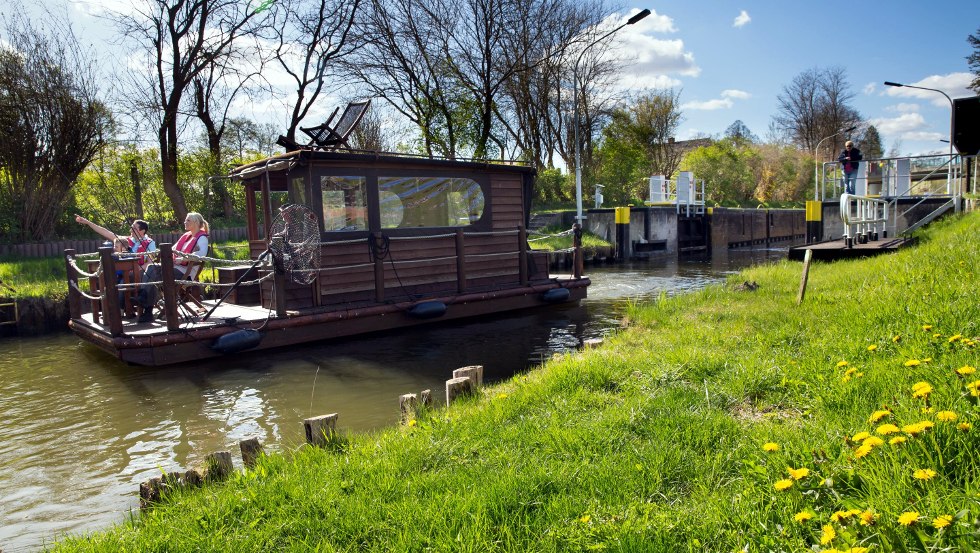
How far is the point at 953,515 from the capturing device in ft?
7.13

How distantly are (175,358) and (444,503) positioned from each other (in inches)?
258

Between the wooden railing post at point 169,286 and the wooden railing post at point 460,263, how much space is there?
4.59 meters

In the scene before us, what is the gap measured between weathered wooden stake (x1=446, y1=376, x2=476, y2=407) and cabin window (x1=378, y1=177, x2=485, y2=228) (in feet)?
19.0

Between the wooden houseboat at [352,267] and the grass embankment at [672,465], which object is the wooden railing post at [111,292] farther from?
the grass embankment at [672,465]

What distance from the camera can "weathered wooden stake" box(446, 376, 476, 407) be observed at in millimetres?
5312

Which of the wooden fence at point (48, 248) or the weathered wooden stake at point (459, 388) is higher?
the wooden fence at point (48, 248)

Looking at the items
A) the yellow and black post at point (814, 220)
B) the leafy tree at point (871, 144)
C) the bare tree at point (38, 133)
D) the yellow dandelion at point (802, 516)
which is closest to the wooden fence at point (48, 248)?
the bare tree at point (38, 133)

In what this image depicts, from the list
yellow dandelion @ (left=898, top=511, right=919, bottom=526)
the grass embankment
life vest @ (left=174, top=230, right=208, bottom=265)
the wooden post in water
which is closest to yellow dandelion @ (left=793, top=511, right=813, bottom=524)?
the grass embankment

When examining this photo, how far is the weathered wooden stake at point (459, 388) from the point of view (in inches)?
209

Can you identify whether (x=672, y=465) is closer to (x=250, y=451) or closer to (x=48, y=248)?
(x=250, y=451)

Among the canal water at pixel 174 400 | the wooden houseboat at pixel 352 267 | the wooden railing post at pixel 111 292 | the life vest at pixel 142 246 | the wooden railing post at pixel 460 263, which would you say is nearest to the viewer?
the canal water at pixel 174 400

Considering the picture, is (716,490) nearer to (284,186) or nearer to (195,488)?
(195,488)

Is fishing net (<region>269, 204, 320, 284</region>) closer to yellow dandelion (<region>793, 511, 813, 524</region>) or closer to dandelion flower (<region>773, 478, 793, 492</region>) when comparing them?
dandelion flower (<region>773, 478, 793, 492</region>)

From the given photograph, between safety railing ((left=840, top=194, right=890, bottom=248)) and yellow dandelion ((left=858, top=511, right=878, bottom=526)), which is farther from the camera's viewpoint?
safety railing ((left=840, top=194, right=890, bottom=248))
